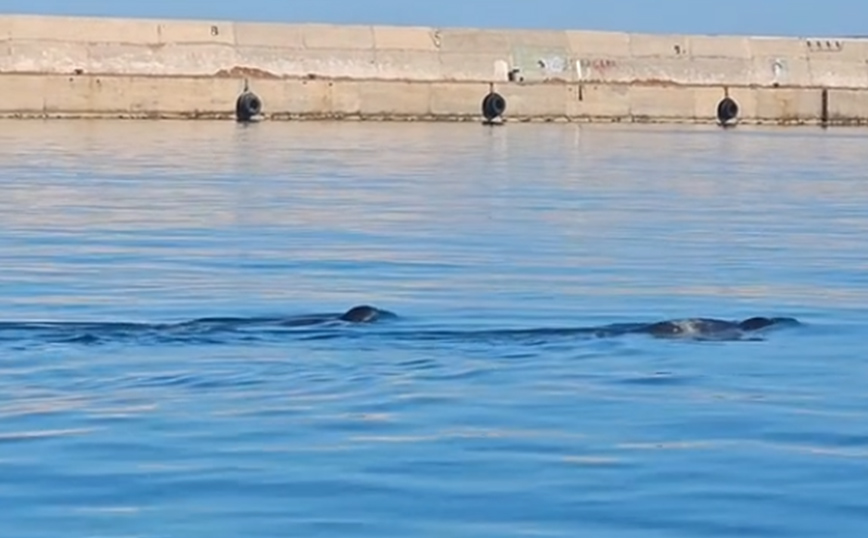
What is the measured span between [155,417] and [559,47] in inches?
1796

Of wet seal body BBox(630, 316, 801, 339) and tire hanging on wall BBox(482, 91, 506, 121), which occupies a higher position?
wet seal body BBox(630, 316, 801, 339)

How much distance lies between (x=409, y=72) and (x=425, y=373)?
42.1m

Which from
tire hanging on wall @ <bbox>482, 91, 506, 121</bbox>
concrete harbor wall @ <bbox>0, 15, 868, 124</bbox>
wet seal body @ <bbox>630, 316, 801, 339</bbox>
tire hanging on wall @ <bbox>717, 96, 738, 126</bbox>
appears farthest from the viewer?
Result: tire hanging on wall @ <bbox>717, 96, 738, 126</bbox>

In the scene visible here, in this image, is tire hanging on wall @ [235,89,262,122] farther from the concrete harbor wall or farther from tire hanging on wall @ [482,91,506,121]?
tire hanging on wall @ [482,91,506,121]

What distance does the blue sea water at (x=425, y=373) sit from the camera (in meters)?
7.74

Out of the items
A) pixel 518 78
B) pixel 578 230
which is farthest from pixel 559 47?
pixel 578 230

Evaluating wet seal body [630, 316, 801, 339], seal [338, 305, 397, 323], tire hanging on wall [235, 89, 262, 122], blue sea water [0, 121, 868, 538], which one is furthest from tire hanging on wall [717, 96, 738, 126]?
seal [338, 305, 397, 323]

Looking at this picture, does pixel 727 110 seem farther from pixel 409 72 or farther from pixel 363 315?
pixel 363 315

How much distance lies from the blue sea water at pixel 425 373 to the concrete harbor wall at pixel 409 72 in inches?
984

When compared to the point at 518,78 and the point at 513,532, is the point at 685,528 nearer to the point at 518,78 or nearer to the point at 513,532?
the point at 513,532

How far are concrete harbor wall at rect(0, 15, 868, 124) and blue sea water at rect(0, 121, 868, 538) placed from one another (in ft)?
82.0

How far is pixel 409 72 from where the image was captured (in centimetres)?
5250

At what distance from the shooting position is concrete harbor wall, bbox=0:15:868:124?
48.1 metres

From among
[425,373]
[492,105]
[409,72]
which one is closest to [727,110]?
[492,105]
